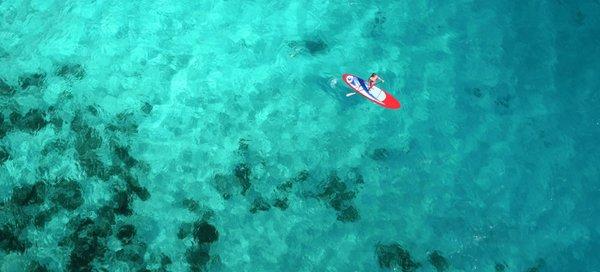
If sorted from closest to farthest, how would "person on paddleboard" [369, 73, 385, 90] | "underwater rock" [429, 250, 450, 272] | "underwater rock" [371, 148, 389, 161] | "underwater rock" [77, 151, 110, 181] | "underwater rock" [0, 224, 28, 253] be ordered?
"underwater rock" [0, 224, 28, 253] < "underwater rock" [429, 250, 450, 272] < "underwater rock" [77, 151, 110, 181] < "underwater rock" [371, 148, 389, 161] < "person on paddleboard" [369, 73, 385, 90]

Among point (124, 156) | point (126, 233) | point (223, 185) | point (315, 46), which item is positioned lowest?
point (126, 233)

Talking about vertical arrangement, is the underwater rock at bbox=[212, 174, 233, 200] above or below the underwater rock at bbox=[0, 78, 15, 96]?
below

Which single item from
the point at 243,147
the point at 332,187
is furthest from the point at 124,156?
the point at 332,187

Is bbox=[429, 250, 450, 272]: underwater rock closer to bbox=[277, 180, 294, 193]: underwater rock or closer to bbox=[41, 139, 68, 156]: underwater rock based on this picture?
bbox=[277, 180, 294, 193]: underwater rock

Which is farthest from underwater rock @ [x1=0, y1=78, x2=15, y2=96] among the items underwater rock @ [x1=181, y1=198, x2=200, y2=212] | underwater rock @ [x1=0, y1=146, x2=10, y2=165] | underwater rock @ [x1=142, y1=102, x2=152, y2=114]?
underwater rock @ [x1=181, y1=198, x2=200, y2=212]

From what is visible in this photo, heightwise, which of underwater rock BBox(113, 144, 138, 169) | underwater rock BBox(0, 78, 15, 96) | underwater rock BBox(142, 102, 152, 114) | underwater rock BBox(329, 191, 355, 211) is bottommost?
underwater rock BBox(329, 191, 355, 211)

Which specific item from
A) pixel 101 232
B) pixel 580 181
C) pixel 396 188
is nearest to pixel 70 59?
pixel 101 232

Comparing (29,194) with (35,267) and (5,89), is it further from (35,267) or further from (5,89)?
(5,89)
